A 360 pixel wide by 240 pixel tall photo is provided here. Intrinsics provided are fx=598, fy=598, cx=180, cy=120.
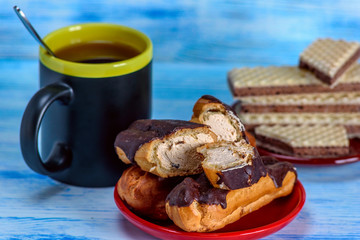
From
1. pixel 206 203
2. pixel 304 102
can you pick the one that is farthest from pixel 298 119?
pixel 206 203

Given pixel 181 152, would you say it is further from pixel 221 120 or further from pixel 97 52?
pixel 97 52

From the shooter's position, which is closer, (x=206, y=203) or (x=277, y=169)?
(x=206, y=203)

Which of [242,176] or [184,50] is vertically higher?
[242,176]

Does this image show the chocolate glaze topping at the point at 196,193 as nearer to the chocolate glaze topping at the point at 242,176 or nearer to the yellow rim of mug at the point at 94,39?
the chocolate glaze topping at the point at 242,176

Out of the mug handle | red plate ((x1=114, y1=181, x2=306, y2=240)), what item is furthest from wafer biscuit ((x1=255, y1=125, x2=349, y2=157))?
the mug handle

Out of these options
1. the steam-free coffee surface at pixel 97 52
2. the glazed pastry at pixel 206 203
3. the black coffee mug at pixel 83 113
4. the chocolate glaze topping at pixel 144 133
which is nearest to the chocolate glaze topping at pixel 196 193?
the glazed pastry at pixel 206 203

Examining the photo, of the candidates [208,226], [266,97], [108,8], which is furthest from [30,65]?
[208,226]

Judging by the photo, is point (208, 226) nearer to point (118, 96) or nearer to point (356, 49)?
point (118, 96)
